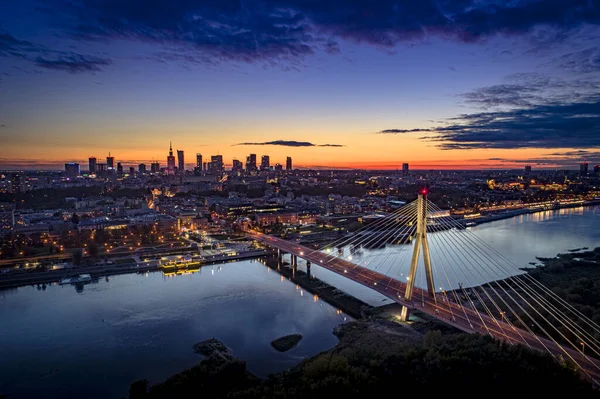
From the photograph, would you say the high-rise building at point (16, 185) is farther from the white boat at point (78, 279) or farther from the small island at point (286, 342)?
the small island at point (286, 342)

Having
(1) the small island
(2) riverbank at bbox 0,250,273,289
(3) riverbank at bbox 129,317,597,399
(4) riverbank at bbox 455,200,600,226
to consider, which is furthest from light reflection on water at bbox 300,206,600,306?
(2) riverbank at bbox 0,250,273,289

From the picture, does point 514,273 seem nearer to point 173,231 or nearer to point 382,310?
point 382,310

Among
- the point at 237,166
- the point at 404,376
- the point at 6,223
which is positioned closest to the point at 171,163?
the point at 237,166

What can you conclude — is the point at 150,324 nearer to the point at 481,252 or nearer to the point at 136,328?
the point at 136,328

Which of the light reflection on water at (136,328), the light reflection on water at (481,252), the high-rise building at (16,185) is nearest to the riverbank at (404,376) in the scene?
the light reflection on water at (136,328)

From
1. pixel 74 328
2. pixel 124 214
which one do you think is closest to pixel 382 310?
pixel 74 328

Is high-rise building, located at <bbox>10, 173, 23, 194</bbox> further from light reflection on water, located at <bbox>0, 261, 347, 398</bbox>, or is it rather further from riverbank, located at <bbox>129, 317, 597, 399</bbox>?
riverbank, located at <bbox>129, 317, 597, 399</bbox>

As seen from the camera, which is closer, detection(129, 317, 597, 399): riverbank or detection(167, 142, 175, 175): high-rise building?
detection(129, 317, 597, 399): riverbank
